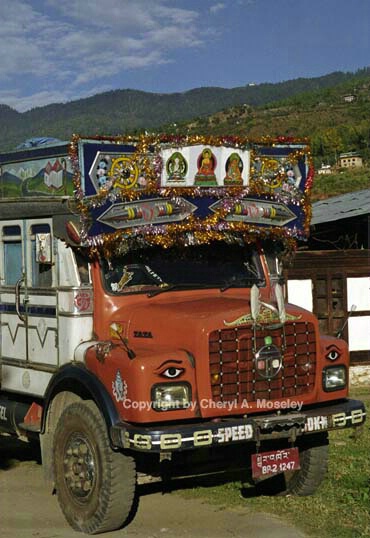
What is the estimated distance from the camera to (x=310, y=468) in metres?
6.87

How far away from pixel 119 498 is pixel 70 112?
97.1 meters

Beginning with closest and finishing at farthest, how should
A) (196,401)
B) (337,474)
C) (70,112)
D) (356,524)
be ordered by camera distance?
(196,401) → (356,524) → (337,474) → (70,112)

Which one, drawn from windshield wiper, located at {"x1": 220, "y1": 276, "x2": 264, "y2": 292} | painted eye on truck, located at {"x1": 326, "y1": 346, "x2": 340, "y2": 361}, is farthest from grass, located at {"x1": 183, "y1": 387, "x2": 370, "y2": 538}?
windshield wiper, located at {"x1": 220, "y1": 276, "x2": 264, "y2": 292}

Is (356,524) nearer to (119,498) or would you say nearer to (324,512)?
(324,512)

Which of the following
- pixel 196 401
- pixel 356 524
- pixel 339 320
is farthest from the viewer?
pixel 339 320

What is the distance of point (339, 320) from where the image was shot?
45.7 feet

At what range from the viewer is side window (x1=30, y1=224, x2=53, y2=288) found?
6.94m

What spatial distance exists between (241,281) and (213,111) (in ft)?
302

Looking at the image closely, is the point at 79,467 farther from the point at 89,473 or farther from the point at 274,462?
the point at 274,462

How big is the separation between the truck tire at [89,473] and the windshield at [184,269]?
1054mm

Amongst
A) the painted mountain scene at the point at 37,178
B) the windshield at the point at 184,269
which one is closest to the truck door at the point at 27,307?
the painted mountain scene at the point at 37,178

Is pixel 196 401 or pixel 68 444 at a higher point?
pixel 196 401

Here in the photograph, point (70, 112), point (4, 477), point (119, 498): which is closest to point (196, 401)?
point (119, 498)

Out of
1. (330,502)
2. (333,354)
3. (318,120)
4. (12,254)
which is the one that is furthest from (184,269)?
(318,120)
